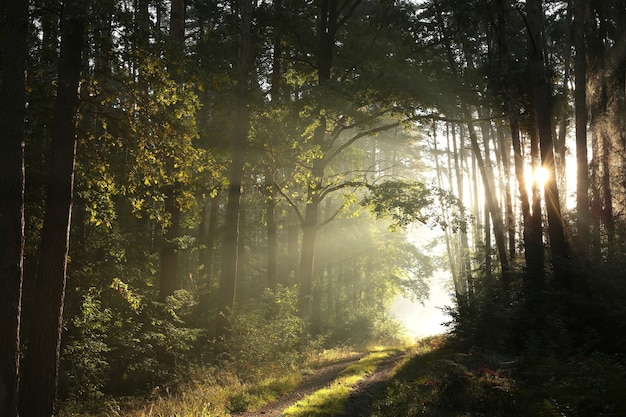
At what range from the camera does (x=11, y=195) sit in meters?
7.14

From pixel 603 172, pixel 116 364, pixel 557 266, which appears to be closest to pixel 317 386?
pixel 116 364

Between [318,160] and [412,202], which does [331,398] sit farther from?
[318,160]

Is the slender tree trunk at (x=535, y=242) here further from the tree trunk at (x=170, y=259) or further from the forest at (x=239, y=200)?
the tree trunk at (x=170, y=259)

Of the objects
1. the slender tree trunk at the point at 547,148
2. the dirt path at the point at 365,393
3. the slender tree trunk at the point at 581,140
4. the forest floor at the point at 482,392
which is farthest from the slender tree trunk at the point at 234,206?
the slender tree trunk at the point at 581,140

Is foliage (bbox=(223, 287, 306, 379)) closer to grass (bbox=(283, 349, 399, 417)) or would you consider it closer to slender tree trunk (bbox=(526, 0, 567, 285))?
grass (bbox=(283, 349, 399, 417))

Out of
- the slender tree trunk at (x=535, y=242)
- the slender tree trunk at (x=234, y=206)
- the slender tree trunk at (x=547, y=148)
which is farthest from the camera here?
the slender tree trunk at (x=234, y=206)

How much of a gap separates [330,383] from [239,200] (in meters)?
6.28

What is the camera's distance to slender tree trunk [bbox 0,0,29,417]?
6.96 metres

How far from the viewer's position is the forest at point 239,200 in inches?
321

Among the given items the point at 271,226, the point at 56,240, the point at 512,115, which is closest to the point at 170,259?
the point at 56,240

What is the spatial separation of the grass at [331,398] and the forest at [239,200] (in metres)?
0.21

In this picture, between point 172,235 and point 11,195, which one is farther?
point 172,235

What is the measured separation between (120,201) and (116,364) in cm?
485

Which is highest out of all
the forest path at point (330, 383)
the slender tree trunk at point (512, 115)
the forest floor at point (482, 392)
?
the slender tree trunk at point (512, 115)
